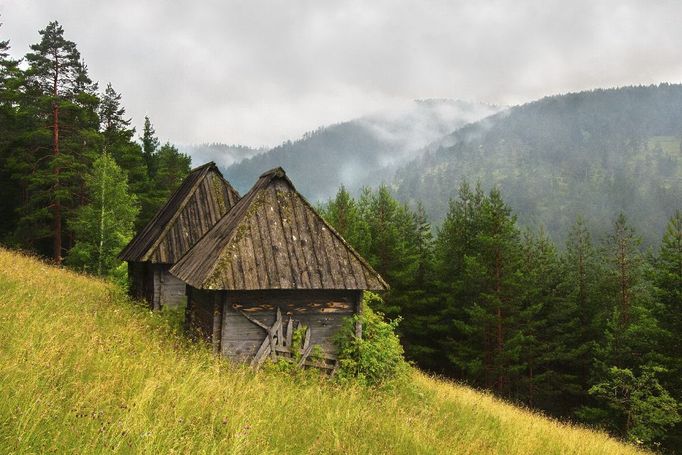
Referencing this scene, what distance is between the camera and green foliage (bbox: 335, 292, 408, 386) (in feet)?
36.4

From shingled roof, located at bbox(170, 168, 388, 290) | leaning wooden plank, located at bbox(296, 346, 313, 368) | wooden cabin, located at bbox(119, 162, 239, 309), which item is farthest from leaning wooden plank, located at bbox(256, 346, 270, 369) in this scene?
wooden cabin, located at bbox(119, 162, 239, 309)

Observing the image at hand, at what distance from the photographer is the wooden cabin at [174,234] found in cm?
1608

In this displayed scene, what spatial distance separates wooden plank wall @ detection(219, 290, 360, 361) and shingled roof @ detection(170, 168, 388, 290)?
524 millimetres

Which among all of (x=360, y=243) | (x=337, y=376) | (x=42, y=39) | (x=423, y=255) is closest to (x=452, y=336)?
(x=423, y=255)

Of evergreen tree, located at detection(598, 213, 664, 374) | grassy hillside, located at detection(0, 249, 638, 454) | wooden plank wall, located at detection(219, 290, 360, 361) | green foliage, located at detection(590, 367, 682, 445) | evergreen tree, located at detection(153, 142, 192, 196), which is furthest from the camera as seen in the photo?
evergreen tree, located at detection(153, 142, 192, 196)

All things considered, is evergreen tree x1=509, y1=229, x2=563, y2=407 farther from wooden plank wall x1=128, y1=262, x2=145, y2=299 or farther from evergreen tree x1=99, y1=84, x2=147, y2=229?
evergreen tree x1=99, y1=84, x2=147, y2=229

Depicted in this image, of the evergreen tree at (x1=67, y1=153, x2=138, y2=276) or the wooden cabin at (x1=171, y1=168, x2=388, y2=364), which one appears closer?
the wooden cabin at (x1=171, y1=168, x2=388, y2=364)

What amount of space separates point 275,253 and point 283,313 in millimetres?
1498

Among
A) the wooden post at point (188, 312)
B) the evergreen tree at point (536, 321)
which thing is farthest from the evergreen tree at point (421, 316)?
the wooden post at point (188, 312)

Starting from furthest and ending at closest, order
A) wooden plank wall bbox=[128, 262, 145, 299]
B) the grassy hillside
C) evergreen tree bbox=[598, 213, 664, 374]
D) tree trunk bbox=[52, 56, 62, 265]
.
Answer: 1. tree trunk bbox=[52, 56, 62, 265]
2. evergreen tree bbox=[598, 213, 664, 374]
3. wooden plank wall bbox=[128, 262, 145, 299]
4. the grassy hillside

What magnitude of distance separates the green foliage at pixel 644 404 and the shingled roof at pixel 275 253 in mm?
17491

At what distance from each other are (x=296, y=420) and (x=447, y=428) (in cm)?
410

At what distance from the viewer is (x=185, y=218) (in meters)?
17.1

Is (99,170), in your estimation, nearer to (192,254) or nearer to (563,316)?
(192,254)
